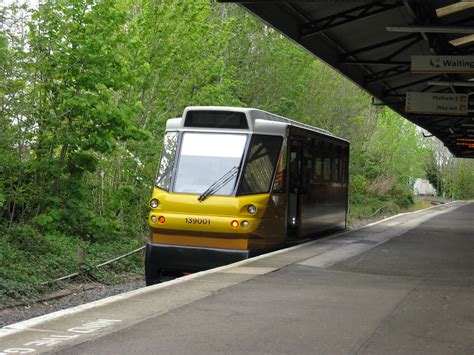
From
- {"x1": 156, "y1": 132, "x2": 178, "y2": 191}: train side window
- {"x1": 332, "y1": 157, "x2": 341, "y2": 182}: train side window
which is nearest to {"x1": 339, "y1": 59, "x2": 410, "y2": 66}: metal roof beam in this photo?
{"x1": 332, "y1": 157, "x2": 341, "y2": 182}: train side window

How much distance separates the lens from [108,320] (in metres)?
6.85

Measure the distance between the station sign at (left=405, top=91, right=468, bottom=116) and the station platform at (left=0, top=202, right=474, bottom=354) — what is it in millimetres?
9619

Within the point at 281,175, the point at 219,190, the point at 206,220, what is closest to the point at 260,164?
the point at 281,175

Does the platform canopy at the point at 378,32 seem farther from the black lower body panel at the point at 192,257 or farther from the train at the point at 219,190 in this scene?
the black lower body panel at the point at 192,257

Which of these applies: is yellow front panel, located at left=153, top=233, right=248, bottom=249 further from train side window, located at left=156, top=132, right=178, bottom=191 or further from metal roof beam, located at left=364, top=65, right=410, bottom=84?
metal roof beam, located at left=364, top=65, right=410, bottom=84

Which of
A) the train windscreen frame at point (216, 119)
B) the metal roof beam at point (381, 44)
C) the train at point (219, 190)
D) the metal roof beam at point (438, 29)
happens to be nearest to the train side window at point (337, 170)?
the metal roof beam at point (381, 44)

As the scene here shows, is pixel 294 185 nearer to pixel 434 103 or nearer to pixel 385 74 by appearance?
pixel 434 103

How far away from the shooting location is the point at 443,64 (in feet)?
53.0

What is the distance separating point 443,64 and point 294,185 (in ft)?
15.9

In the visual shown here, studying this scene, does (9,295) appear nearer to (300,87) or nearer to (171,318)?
(171,318)

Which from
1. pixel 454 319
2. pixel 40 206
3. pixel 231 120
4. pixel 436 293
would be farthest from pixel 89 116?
pixel 454 319

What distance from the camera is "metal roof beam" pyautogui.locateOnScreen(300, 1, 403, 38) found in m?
14.5

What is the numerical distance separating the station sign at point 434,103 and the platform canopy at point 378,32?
9 cm

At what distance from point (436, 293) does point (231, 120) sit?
543 centimetres
